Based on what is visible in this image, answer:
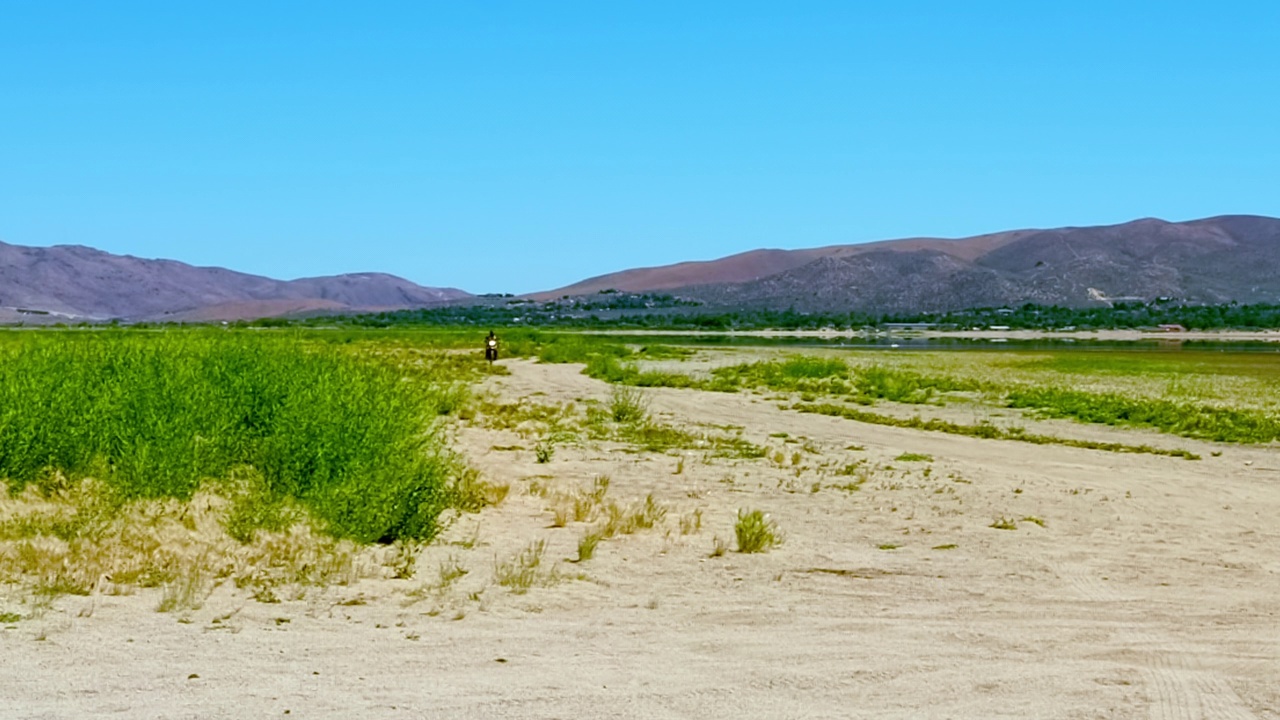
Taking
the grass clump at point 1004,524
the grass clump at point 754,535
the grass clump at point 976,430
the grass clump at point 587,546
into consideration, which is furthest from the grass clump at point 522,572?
the grass clump at point 976,430

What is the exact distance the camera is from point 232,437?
1328 cm

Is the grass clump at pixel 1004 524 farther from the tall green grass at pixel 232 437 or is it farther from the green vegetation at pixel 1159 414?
the green vegetation at pixel 1159 414

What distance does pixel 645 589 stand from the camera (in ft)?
32.5

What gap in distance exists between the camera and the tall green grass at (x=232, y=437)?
37.3 ft

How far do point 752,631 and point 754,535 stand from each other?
286 centimetres

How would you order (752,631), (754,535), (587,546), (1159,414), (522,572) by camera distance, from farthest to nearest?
(1159,414) → (754,535) → (587,546) → (522,572) → (752,631)

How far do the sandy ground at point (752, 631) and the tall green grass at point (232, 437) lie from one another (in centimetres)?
71

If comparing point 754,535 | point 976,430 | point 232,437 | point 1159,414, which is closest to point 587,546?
point 754,535

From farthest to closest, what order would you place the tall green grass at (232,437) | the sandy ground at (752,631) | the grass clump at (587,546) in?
1. the tall green grass at (232,437)
2. the grass clump at (587,546)
3. the sandy ground at (752,631)

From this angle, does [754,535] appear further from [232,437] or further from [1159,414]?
[1159,414]

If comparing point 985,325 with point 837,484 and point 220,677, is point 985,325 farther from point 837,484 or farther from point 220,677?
point 220,677

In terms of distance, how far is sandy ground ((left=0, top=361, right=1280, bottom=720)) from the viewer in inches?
278

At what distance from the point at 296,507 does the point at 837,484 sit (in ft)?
22.8

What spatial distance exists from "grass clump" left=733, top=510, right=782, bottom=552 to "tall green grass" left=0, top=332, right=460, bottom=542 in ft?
8.38
